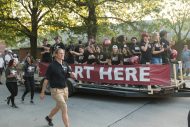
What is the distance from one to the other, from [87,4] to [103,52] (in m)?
6.09

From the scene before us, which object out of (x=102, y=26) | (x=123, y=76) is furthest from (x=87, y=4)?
(x=123, y=76)

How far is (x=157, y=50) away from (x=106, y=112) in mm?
2784

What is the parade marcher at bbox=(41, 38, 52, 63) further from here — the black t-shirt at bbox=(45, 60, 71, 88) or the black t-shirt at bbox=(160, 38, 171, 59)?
the black t-shirt at bbox=(45, 60, 71, 88)

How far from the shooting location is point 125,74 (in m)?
10.5

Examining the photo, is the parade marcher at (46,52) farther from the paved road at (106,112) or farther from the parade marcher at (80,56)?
the paved road at (106,112)

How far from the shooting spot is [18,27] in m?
23.1

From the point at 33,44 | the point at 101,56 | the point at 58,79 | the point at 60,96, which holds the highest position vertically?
the point at 33,44

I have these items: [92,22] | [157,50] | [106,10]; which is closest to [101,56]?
[157,50]

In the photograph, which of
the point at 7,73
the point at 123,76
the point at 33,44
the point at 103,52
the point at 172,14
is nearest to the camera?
the point at 7,73

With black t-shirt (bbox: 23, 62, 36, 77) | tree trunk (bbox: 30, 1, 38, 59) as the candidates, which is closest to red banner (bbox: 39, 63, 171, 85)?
black t-shirt (bbox: 23, 62, 36, 77)

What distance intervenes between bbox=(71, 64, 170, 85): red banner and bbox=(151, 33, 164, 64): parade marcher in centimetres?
61

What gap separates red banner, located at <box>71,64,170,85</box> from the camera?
390 inches

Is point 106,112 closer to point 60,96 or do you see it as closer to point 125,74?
point 125,74

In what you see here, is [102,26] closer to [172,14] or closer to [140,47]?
[140,47]
